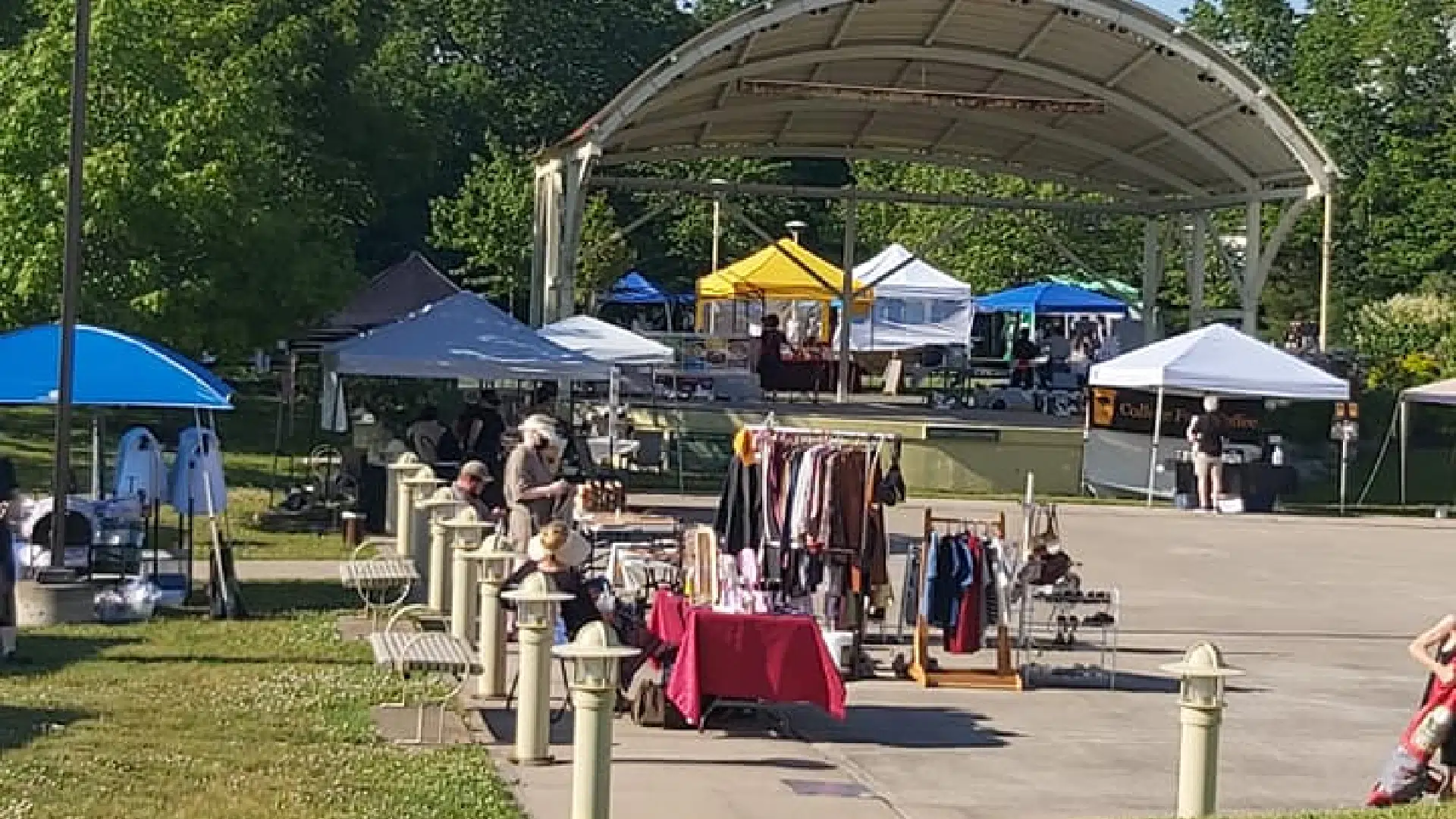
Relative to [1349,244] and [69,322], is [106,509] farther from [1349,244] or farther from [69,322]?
[1349,244]

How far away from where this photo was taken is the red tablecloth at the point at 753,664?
11.2 metres

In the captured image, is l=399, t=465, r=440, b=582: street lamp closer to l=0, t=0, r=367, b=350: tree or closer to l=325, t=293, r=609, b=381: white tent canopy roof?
l=325, t=293, r=609, b=381: white tent canopy roof

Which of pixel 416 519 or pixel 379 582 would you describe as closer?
pixel 379 582

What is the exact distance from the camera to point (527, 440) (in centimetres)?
1547

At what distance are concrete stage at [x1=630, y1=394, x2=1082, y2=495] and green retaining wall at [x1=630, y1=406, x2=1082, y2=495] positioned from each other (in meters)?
0.01

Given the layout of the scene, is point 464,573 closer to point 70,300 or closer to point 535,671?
point 535,671

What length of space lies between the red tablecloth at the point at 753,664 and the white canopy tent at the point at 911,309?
3285 centimetres

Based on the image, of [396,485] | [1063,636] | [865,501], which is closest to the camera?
[865,501]

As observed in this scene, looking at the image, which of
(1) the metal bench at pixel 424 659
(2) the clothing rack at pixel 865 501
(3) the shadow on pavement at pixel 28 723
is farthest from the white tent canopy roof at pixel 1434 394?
(3) the shadow on pavement at pixel 28 723

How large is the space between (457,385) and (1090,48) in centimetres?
1158

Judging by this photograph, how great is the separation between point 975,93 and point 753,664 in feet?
75.4

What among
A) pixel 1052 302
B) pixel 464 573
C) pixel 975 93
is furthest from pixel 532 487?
pixel 1052 302

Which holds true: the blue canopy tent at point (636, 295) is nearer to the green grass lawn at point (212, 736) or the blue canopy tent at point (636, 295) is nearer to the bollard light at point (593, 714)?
the green grass lawn at point (212, 736)

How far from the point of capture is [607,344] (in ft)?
86.7
